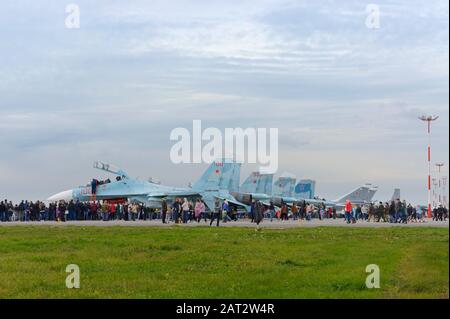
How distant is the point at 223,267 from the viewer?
67.4ft

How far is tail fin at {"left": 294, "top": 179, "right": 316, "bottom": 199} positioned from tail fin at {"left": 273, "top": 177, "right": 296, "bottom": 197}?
1859 millimetres

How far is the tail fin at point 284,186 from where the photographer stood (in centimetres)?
11800

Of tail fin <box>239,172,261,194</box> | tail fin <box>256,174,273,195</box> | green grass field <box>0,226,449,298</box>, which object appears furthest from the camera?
tail fin <box>256,174,273,195</box>

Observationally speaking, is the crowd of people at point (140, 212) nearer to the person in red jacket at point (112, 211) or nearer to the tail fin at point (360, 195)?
the person in red jacket at point (112, 211)

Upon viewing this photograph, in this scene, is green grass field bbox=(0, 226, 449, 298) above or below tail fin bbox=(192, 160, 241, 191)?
below

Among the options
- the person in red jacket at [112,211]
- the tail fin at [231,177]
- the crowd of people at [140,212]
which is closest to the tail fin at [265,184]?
the tail fin at [231,177]

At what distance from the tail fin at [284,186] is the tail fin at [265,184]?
359 inches

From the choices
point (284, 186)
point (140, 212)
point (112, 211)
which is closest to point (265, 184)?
point (284, 186)

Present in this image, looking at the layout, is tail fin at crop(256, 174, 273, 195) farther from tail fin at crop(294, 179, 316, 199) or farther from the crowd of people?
the crowd of people

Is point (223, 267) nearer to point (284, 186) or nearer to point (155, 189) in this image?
point (155, 189)

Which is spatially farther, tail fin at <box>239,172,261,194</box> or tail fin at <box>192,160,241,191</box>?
tail fin at <box>239,172,261,194</box>

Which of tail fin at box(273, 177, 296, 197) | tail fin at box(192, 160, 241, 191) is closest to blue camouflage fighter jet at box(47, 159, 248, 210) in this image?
tail fin at box(192, 160, 241, 191)

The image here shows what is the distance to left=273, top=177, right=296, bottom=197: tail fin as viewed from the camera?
118m
